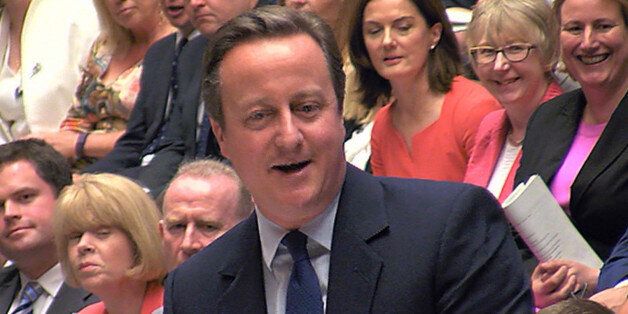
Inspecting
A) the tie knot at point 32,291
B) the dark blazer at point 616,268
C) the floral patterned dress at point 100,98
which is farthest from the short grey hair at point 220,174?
the floral patterned dress at point 100,98

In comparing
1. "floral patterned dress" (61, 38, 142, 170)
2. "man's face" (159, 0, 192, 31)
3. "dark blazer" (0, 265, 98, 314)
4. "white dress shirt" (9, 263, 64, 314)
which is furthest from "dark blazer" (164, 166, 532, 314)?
"floral patterned dress" (61, 38, 142, 170)

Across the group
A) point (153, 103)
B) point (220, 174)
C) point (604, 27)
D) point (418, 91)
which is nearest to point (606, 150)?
point (604, 27)

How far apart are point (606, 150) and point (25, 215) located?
8.71 feet

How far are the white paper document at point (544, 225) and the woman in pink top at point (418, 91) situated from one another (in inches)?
42.2

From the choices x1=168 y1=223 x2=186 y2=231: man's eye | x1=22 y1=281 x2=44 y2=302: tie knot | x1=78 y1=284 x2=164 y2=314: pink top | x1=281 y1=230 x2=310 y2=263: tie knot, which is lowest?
x1=22 y1=281 x2=44 y2=302: tie knot

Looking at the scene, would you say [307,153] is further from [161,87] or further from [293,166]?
[161,87]

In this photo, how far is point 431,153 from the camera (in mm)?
5332

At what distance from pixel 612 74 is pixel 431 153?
0.95 m

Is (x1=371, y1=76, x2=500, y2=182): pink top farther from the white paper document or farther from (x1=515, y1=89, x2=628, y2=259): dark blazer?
the white paper document

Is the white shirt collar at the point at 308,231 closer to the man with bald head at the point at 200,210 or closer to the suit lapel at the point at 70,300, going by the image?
the man with bald head at the point at 200,210

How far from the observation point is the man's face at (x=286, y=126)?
9.06ft

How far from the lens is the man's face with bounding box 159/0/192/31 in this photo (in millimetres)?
6613

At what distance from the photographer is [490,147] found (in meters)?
5.07

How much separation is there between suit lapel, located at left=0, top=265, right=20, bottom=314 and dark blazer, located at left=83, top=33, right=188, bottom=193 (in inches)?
26.9
